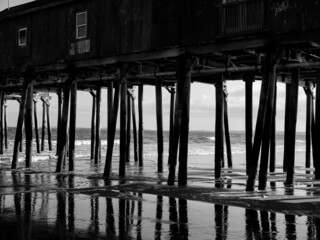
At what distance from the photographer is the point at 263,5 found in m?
15.3

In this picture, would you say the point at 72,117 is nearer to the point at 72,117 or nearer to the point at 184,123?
the point at 72,117

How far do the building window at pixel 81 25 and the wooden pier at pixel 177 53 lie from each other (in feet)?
0.23

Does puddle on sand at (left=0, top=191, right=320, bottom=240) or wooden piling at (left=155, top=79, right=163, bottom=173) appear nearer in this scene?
puddle on sand at (left=0, top=191, right=320, bottom=240)

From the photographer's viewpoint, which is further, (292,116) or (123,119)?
(123,119)

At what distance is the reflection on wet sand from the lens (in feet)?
32.2

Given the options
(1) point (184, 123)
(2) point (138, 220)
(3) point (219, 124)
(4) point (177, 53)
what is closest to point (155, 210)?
(2) point (138, 220)

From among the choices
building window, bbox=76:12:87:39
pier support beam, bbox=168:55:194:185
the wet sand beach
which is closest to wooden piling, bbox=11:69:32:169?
building window, bbox=76:12:87:39

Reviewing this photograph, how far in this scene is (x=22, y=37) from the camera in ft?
82.1

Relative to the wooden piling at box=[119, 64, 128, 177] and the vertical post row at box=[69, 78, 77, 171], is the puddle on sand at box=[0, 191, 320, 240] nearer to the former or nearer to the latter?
the wooden piling at box=[119, 64, 128, 177]

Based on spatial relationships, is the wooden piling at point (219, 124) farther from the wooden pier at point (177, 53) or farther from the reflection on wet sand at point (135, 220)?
the reflection on wet sand at point (135, 220)

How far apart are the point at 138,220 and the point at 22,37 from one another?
16.4m

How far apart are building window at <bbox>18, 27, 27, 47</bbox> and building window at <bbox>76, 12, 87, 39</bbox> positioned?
4148 millimetres

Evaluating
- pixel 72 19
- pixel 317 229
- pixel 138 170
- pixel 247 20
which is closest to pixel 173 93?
pixel 138 170

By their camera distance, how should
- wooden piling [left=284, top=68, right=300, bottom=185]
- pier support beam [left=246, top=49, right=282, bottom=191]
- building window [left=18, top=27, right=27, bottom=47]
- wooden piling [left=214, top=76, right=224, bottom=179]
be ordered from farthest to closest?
1. building window [left=18, top=27, right=27, bottom=47]
2. wooden piling [left=214, top=76, right=224, bottom=179]
3. wooden piling [left=284, top=68, right=300, bottom=185]
4. pier support beam [left=246, top=49, right=282, bottom=191]
